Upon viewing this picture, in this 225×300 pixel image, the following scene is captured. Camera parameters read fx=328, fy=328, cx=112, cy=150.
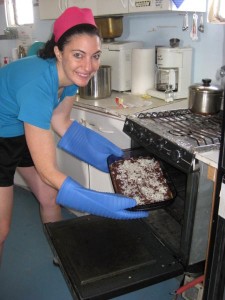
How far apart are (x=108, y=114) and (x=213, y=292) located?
1057 mm

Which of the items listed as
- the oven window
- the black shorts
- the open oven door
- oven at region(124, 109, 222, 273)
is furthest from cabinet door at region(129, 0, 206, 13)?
the open oven door

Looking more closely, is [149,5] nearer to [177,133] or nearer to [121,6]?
[121,6]

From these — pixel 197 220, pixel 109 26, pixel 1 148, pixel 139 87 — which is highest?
pixel 109 26

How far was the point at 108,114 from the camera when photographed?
183 cm

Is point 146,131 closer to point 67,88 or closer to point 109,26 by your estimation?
point 67,88

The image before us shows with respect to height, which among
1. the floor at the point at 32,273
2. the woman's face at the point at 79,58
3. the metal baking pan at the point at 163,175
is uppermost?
the woman's face at the point at 79,58

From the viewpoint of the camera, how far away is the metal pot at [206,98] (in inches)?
61.0

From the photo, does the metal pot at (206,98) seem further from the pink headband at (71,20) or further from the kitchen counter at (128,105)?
the pink headband at (71,20)

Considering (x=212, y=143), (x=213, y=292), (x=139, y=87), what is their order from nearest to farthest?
(x=213, y=292), (x=212, y=143), (x=139, y=87)

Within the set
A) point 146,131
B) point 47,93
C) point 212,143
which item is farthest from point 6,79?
point 212,143

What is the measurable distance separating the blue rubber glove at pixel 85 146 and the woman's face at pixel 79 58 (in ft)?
1.21

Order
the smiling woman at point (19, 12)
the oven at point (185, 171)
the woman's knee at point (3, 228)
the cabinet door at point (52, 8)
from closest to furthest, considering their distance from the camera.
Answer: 1. the oven at point (185, 171)
2. the woman's knee at point (3, 228)
3. the cabinet door at point (52, 8)
4. the smiling woman at point (19, 12)

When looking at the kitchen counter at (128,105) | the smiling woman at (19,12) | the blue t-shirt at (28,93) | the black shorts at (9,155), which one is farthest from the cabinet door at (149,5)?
the smiling woman at (19,12)

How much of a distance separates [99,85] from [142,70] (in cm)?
29
